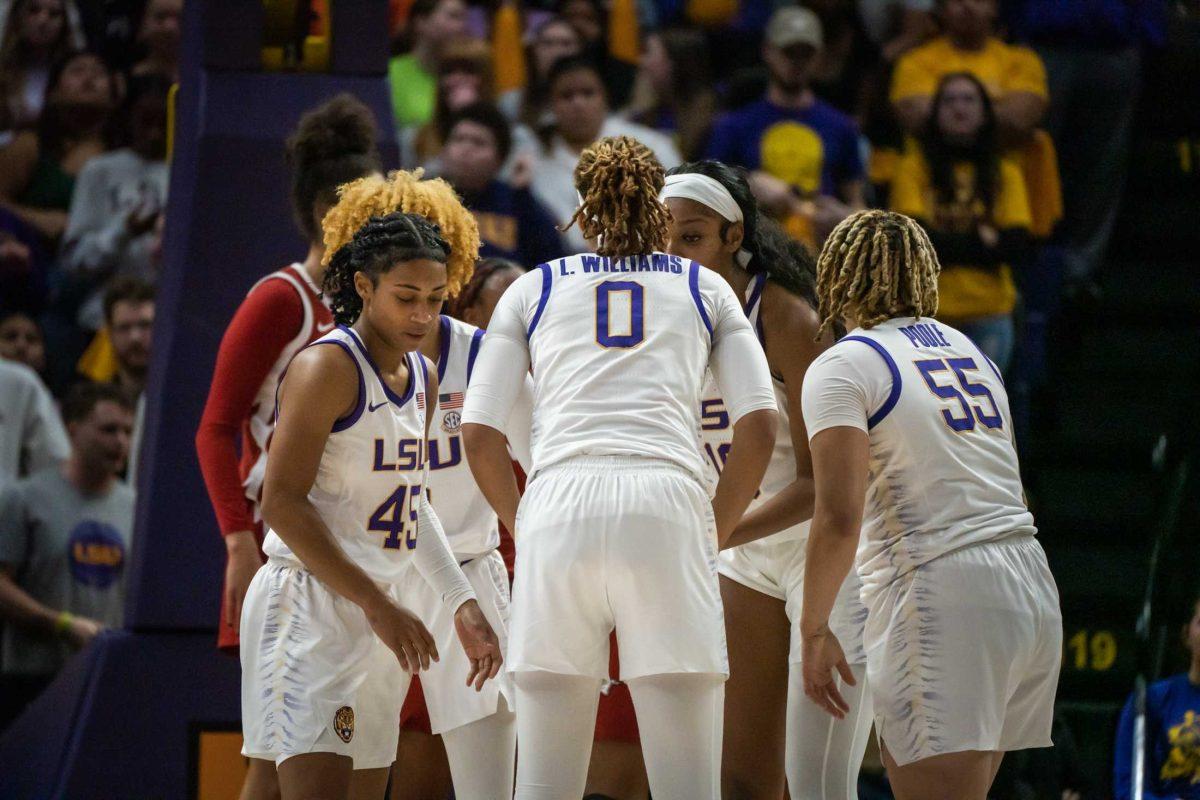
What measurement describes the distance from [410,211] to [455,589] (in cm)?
94

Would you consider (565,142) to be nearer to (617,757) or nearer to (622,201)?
(617,757)

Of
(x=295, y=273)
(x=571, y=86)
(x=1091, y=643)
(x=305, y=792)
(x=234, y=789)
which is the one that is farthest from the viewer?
(x=571, y=86)

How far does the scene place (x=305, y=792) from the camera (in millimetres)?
3775

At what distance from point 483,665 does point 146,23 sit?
19.5 feet

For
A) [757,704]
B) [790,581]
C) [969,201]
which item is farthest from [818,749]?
[969,201]

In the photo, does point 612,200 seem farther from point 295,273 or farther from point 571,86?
point 571,86

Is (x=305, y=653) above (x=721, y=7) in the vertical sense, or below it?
below

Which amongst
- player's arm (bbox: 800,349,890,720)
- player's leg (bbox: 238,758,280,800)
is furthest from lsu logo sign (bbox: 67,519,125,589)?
player's arm (bbox: 800,349,890,720)

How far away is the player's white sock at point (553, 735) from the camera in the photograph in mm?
3713

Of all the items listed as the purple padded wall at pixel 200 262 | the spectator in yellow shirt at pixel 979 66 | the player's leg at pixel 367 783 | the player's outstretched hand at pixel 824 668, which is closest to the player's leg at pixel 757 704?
the player's outstretched hand at pixel 824 668

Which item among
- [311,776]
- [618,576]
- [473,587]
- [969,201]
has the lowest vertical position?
[311,776]

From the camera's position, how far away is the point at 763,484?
456 cm

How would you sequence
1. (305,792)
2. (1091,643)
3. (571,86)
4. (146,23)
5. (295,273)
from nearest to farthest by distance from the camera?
1. (305,792)
2. (295,273)
3. (1091,643)
4. (571,86)
5. (146,23)

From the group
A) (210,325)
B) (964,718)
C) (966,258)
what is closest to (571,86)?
(966,258)
